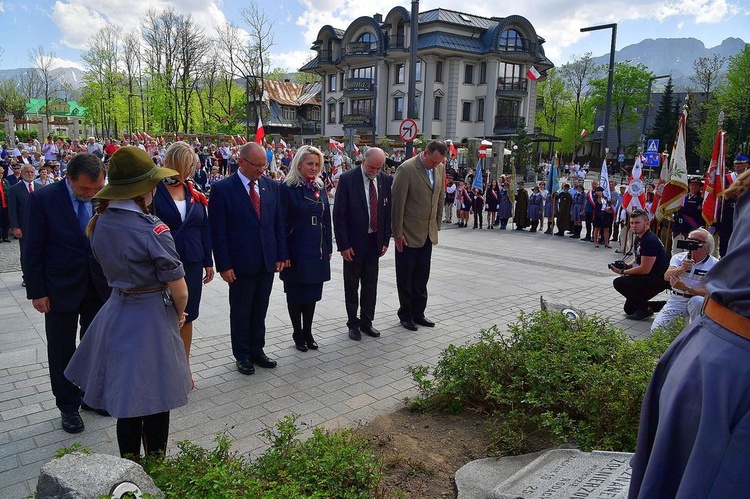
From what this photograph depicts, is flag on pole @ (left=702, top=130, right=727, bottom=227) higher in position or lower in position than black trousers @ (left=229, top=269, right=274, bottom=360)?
higher

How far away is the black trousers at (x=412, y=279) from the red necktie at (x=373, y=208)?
561 millimetres

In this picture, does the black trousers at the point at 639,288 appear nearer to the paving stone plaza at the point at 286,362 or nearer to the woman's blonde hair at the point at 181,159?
the paving stone plaza at the point at 286,362

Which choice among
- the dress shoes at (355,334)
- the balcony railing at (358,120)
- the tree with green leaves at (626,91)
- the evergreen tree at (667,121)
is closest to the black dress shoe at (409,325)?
the dress shoes at (355,334)

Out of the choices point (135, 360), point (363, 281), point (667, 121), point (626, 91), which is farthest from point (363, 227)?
point (626, 91)

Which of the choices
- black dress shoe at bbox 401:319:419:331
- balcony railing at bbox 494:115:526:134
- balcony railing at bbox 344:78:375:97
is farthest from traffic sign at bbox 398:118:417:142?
balcony railing at bbox 344:78:375:97

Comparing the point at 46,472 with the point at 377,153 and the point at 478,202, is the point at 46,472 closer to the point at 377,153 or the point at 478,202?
the point at 377,153

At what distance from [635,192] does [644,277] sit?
282 inches

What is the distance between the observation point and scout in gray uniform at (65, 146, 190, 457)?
282 centimetres

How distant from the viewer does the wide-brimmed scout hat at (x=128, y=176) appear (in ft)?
9.43

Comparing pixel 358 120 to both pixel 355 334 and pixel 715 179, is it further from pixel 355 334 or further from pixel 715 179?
pixel 355 334

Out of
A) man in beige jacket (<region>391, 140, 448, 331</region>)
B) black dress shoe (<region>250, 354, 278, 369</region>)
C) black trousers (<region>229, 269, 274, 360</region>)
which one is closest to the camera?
black trousers (<region>229, 269, 274, 360</region>)

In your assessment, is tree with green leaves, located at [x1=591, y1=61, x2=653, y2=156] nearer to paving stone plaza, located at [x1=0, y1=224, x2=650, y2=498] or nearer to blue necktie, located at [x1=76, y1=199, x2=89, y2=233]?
paving stone plaza, located at [x1=0, y1=224, x2=650, y2=498]

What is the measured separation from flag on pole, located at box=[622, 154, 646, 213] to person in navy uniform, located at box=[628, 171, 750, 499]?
507 inches

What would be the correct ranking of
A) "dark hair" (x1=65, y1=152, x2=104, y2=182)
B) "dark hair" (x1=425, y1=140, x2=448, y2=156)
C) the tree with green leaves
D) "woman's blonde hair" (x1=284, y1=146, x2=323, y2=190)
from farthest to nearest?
1. the tree with green leaves
2. "dark hair" (x1=425, y1=140, x2=448, y2=156)
3. "woman's blonde hair" (x1=284, y1=146, x2=323, y2=190)
4. "dark hair" (x1=65, y1=152, x2=104, y2=182)
